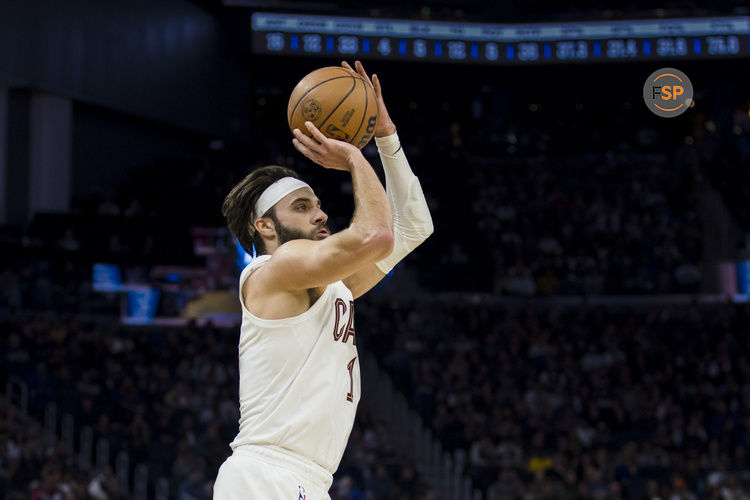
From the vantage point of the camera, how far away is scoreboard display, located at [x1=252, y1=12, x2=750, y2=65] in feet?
64.1

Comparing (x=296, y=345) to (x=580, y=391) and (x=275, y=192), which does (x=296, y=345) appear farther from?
(x=580, y=391)

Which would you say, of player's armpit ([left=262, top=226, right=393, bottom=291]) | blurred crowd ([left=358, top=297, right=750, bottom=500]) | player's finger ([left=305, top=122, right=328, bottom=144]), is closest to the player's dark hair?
player's finger ([left=305, top=122, right=328, bottom=144])

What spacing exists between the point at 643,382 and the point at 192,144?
12.8 m

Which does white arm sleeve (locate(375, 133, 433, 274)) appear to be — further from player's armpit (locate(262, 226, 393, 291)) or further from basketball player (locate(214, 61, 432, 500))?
player's armpit (locate(262, 226, 393, 291))

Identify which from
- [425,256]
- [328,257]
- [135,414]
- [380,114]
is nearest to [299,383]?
[328,257]

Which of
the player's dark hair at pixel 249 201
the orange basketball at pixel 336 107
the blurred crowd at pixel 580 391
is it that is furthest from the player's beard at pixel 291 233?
the blurred crowd at pixel 580 391

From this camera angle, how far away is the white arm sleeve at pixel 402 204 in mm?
3379

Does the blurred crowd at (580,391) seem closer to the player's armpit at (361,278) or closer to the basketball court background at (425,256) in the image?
the basketball court background at (425,256)

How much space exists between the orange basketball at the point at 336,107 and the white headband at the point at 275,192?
0.21 m

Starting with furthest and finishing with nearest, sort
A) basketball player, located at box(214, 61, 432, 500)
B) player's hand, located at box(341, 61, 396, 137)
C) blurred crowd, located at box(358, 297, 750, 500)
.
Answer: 1. blurred crowd, located at box(358, 297, 750, 500)
2. player's hand, located at box(341, 61, 396, 137)
3. basketball player, located at box(214, 61, 432, 500)

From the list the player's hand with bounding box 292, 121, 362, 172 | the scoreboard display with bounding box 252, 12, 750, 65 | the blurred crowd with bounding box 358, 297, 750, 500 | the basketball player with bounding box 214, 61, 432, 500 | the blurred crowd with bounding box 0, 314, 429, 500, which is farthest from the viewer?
the scoreboard display with bounding box 252, 12, 750, 65

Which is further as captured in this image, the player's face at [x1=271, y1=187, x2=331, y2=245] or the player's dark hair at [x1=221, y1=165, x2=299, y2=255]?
the player's dark hair at [x1=221, y1=165, x2=299, y2=255]

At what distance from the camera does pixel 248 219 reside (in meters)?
3.18

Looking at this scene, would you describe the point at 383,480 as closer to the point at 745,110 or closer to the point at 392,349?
the point at 392,349
